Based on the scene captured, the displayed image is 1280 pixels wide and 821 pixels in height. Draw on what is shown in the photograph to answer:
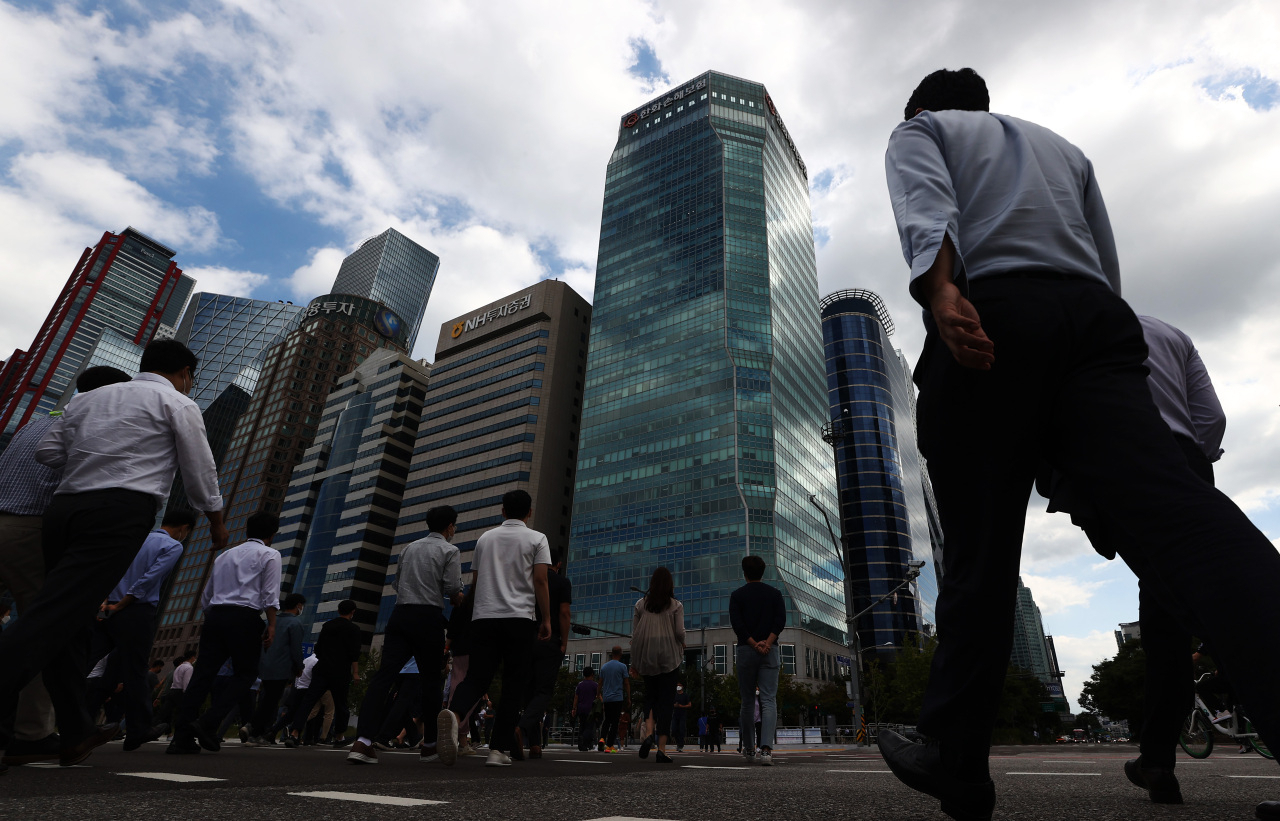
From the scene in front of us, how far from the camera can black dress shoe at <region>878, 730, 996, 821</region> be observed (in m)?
1.69

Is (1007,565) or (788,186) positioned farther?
(788,186)

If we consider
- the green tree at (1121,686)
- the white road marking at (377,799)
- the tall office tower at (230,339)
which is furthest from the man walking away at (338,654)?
the tall office tower at (230,339)

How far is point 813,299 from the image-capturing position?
341 feet

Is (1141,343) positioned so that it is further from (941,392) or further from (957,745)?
(957,745)

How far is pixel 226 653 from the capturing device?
19.3 feet

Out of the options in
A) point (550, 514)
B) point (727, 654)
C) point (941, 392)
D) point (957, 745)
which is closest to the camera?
point (957, 745)

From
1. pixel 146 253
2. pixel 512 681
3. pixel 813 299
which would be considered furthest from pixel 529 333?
pixel 146 253

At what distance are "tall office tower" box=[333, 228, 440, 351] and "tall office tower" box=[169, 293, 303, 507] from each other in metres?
19.1

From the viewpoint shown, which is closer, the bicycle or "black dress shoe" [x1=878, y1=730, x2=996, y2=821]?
"black dress shoe" [x1=878, y1=730, x2=996, y2=821]

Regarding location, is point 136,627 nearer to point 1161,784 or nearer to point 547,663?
point 547,663

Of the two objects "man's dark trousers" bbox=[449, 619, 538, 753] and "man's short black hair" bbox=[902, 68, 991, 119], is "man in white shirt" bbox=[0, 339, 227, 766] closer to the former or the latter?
"man's dark trousers" bbox=[449, 619, 538, 753]

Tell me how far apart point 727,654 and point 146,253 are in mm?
164825

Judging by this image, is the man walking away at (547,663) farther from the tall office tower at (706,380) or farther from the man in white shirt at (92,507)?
the tall office tower at (706,380)

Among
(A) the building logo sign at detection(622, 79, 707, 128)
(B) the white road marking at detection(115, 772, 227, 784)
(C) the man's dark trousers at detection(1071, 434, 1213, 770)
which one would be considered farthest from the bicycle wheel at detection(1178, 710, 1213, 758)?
(A) the building logo sign at detection(622, 79, 707, 128)
